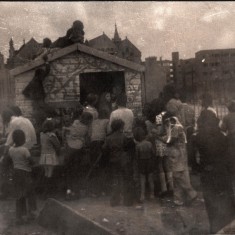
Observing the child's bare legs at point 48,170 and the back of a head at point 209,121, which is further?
the child's bare legs at point 48,170

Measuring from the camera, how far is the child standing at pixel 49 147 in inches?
279

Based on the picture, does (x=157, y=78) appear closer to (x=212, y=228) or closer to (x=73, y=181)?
(x=73, y=181)

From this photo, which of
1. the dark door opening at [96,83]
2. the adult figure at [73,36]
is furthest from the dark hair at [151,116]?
the dark door opening at [96,83]

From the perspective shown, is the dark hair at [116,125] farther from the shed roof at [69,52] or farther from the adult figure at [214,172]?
the shed roof at [69,52]

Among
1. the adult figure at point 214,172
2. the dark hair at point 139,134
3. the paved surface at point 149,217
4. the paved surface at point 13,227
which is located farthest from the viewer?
the dark hair at point 139,134

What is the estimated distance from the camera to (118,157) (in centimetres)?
693

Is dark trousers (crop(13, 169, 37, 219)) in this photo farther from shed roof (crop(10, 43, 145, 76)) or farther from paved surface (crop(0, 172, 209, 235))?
shed roof (crop(10, 43, 145, 76))

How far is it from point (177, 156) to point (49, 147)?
230 centimetres

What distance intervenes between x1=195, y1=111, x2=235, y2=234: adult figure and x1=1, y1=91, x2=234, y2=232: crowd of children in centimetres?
114

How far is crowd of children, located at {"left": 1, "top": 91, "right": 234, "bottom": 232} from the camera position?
22.2 feet

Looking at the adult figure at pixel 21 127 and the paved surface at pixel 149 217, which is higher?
the adult figure at pixel 21 127

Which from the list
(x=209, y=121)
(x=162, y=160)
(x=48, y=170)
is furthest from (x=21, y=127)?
(x=209, y=121)

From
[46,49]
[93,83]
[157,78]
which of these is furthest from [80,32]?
[157,78]

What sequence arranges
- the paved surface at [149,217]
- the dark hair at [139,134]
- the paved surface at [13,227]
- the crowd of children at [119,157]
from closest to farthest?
1. the paved surface at [149,217]
2. the paved surface at [13,227]
3. the crowd of children at [119,157]
4. the dark hair at [139,134]
